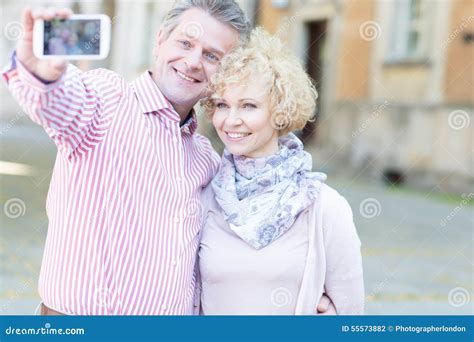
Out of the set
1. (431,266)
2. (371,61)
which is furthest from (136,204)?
A: (371,61)

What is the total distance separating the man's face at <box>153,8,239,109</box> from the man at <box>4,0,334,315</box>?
12 mm

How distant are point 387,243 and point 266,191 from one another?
5.41m

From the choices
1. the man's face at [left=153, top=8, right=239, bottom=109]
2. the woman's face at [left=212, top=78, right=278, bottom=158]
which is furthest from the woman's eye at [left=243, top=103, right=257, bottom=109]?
the man's face at [left=153, top=8, right=239, bottom=109]

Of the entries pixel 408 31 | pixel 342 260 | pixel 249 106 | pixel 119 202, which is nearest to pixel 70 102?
pixel 119 202

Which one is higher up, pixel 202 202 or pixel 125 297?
pixel 202 202

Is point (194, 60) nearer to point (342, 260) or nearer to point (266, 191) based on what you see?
point (266, 191)

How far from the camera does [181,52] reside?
256 cm

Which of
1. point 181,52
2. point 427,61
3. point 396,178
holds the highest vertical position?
point 181,52

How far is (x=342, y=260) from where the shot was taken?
2.57 meters

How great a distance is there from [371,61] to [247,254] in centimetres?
1156

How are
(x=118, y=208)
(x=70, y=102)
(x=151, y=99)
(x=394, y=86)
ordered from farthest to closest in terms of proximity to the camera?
(x=394, y=86)
(x=151, y=99)
(x=118, y=208)
(x=70, y=102)

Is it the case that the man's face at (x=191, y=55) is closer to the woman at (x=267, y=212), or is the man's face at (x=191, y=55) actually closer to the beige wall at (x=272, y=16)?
the woman at (x=267, y=212)

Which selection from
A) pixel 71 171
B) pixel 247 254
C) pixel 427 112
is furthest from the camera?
pixel 427 112
